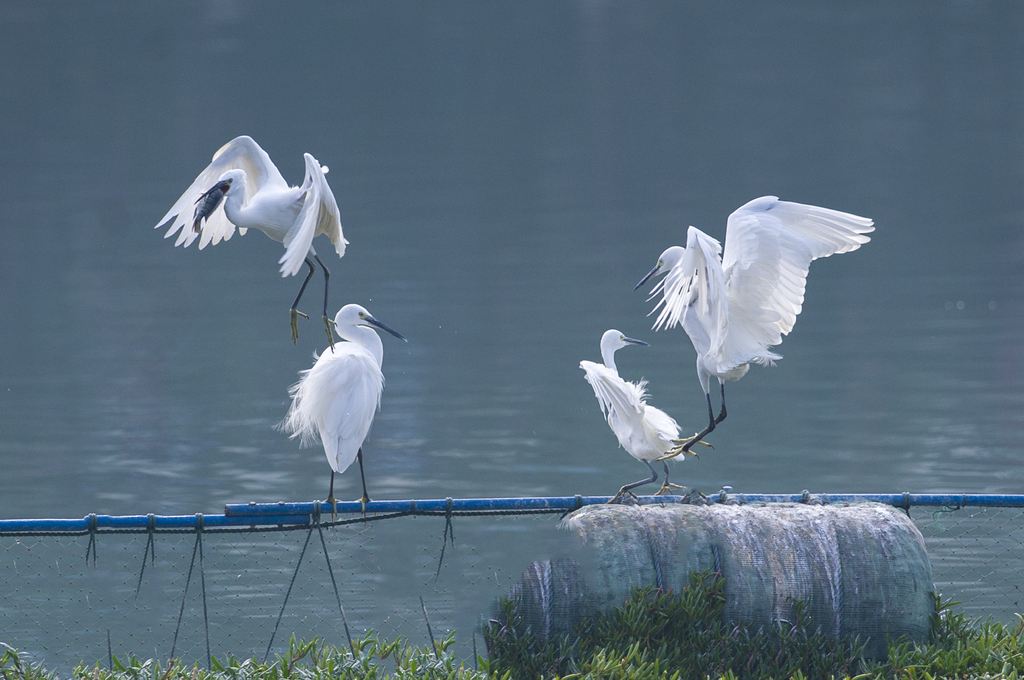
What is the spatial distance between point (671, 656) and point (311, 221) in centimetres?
221

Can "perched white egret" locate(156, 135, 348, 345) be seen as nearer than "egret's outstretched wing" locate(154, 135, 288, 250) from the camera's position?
Yes

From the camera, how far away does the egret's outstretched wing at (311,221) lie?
6.13m

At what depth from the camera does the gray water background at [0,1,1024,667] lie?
1195cm

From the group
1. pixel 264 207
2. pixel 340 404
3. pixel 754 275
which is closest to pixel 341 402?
pixel 340 404

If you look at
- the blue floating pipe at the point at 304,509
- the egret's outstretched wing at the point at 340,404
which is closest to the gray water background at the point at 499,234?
the egret's outstretched wing at the point at 340,404

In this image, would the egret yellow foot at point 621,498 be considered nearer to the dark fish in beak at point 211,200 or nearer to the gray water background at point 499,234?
the dark fish in beak at point 211,200

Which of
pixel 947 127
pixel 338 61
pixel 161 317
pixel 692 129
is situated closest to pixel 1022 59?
pixel 947 127

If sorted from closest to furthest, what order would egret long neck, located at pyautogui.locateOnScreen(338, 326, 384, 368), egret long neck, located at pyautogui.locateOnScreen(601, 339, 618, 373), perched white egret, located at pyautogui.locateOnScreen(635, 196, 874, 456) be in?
perched white egret, located at pyautogui.locateOnScreen(635, 196, 874, 456)
egret long neck, located at pyautogui.locateOnScreen(338, 326, 384, 368)
egret long neck, located at pyautogui.locateOnScreen(601, 339, 618, 373)

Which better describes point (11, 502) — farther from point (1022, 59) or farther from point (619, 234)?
point (1022, 59)

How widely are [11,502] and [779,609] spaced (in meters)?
6.81

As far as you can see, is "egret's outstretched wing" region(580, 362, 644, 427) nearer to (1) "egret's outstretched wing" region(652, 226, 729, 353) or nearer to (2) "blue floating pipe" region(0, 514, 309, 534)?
(1) "egret's outstretched wing" region(652, 226, 729, 353)

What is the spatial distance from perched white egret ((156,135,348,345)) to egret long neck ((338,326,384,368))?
288 millimetres

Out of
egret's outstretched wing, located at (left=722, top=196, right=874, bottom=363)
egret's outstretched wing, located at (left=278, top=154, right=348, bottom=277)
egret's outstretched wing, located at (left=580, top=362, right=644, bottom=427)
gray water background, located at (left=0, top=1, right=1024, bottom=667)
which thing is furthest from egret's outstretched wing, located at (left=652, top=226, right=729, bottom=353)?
gray water background, located at (left=0, top=1, right=1024, bottom=667)

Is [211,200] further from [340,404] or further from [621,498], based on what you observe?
[621,498]
